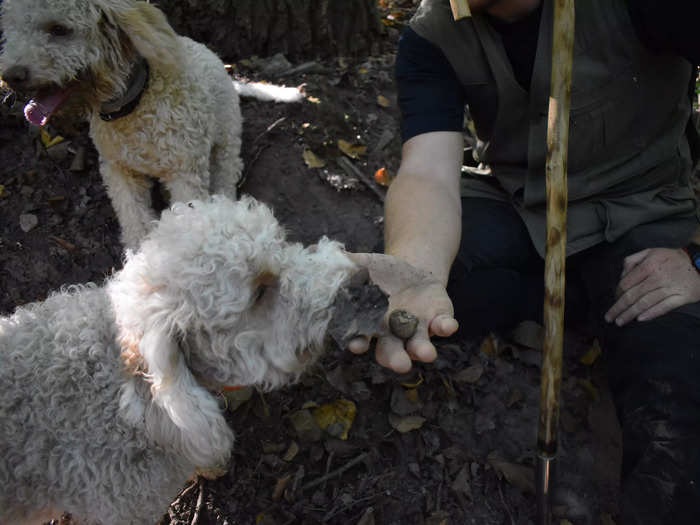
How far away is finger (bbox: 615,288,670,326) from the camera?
224cm

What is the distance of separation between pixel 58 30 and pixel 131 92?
45cm

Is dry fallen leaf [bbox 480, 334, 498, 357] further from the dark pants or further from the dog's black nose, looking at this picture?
the dog's black nose

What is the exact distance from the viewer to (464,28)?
8.05ft

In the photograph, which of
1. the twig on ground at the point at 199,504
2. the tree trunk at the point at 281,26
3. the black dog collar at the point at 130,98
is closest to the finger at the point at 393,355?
the twig on ground at the point at 199,504

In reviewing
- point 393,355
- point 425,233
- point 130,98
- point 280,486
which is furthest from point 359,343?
point 130,98

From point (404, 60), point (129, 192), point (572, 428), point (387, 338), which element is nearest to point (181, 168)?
point (129, 192)

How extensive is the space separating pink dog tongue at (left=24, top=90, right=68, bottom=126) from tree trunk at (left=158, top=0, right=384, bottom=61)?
1583 mm

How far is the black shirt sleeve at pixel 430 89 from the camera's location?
8.75 feet

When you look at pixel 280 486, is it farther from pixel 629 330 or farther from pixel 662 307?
pixel 662 307

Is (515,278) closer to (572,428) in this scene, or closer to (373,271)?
(572,428)

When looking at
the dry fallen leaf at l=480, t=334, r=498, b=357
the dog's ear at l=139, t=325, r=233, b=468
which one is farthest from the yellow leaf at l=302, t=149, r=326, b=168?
the dog's ear at l=139, t=325, r=233, b=468

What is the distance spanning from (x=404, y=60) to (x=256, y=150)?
1.55 meters

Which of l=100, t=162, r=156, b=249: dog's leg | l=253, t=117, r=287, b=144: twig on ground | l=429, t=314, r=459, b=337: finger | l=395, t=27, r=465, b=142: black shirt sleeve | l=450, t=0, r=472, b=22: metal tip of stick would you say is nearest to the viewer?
l=429, t=314, r=459, b=337: finger

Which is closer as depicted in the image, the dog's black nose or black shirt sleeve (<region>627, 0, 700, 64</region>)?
black shirt sleeve (<region>627, 0, 700, 64</region>)
